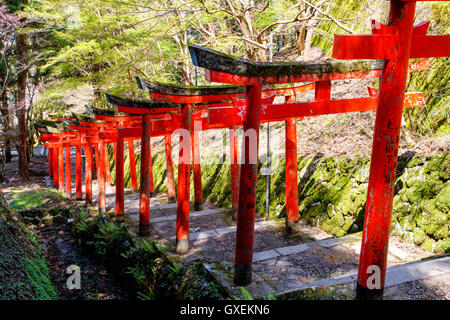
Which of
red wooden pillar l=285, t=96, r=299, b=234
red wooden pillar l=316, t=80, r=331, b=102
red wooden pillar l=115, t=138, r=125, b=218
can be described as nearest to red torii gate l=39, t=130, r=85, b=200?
red wooden pillar l=115, t=138, r=125, b=218

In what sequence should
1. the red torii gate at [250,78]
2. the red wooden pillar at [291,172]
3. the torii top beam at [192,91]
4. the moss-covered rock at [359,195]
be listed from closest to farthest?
the red torii gate at [250,78] < the moss-covered rock at [359,195] < the torii top beam at [192,91] < the red wooden pillar at [291,172]

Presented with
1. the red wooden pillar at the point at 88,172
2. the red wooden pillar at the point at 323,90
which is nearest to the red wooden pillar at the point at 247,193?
the red wooden pillar at the point at 323,90

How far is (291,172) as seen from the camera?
303 inches

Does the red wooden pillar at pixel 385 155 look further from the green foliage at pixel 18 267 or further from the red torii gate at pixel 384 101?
the green foliage at pixel 18 267

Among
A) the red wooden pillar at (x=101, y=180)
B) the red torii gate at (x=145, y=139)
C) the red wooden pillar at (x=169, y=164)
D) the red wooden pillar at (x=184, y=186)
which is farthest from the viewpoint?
the red wooden pillar at (x=169, y=164)

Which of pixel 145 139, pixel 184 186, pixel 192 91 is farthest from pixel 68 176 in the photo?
pixel 192 91

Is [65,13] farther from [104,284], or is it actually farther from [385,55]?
[385,55]

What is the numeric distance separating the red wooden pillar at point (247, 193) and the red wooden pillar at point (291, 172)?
2.89 meters

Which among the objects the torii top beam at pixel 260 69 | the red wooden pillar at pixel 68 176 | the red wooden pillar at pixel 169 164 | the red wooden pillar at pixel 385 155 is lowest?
the red wooden pillar at pixel 68 176

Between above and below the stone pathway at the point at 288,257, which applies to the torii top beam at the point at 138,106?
above

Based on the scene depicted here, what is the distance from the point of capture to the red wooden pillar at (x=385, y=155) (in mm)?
3348

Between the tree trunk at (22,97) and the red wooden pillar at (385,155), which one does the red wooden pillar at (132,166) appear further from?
the red wooden pillar at (385,155)

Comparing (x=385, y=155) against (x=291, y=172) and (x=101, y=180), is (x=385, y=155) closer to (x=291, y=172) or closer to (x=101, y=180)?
(x=291, y=172)

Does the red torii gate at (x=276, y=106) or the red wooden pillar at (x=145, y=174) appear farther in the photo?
the red wooden pillar at (x=145, y=174)
